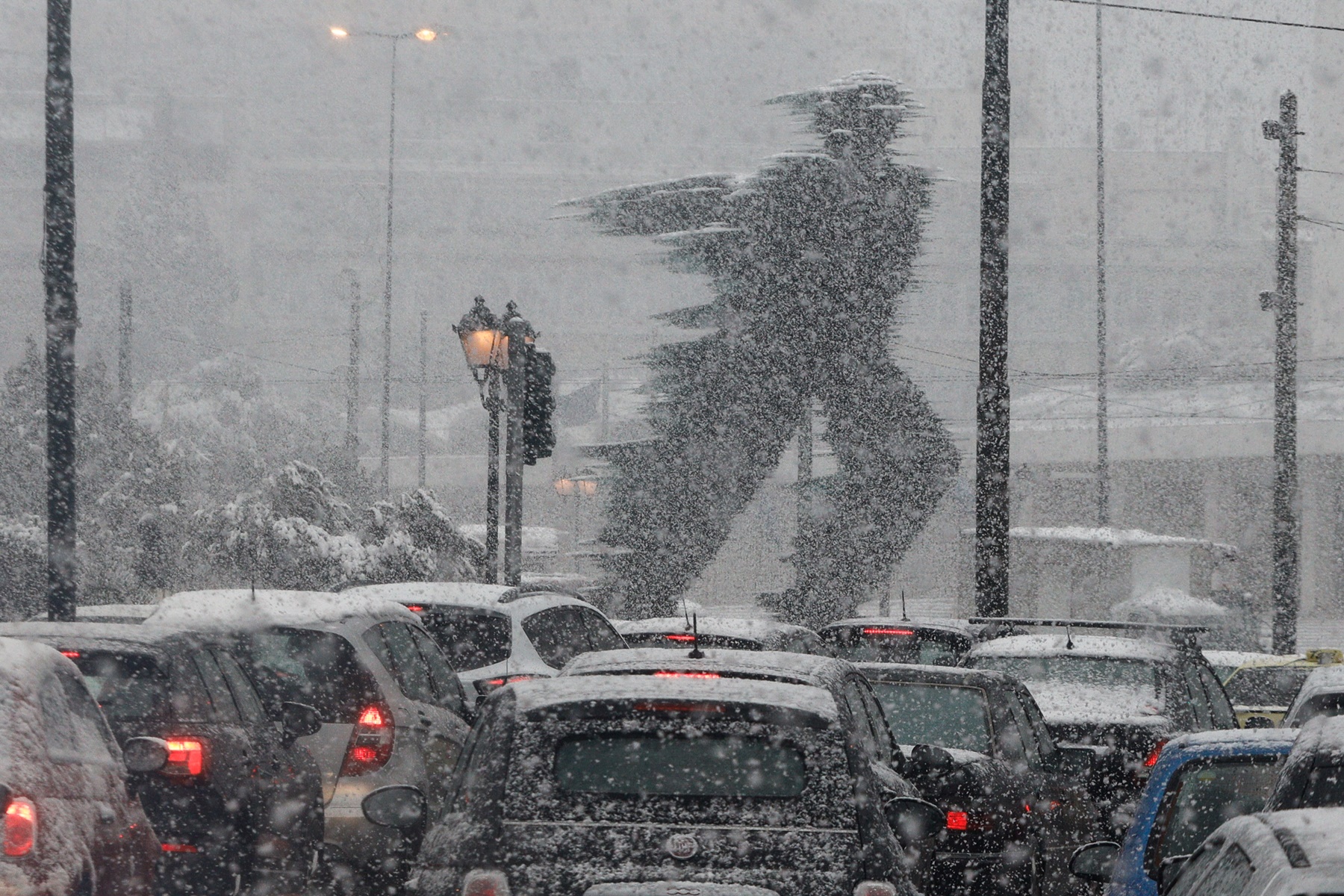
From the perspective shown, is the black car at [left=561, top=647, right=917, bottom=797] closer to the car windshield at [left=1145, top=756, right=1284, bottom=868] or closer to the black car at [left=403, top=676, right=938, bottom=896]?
the black car at [left=403, top=676, right=938, bottom=896]

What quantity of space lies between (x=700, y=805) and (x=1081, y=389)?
84.3 metres

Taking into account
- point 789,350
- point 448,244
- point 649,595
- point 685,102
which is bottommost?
point 649,595

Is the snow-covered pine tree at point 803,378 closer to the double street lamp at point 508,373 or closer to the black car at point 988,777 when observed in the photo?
the double street lamp at point 508,373

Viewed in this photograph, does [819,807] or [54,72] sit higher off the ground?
[54,72]

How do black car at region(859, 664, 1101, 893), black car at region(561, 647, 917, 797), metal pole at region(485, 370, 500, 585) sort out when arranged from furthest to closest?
1. metal pole at region(485, 370, 500, 585)
2. black car at region(859, 664, 1101, 893)
3. black car at region(561, 647, 917, 797)

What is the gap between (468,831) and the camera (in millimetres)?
4902

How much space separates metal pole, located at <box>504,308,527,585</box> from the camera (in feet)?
68.7

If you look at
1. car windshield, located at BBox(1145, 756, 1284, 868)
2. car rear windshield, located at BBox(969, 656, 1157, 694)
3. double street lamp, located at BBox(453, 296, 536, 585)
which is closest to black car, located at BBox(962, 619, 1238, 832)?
car rear windshield, located at BBox(969, 656, 1157, 694)

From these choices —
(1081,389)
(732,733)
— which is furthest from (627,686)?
(1081,389)

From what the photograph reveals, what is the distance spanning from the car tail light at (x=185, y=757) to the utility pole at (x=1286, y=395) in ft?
68.2

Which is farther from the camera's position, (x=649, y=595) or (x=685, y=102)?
(x=685, y=102)

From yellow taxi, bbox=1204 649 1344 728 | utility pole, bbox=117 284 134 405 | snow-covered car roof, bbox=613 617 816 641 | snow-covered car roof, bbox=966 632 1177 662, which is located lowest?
yellow taxi, bbox=1204 649 1344 728

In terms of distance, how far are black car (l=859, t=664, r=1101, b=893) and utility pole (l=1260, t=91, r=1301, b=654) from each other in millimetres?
17582

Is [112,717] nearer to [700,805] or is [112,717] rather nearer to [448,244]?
[700,805]
